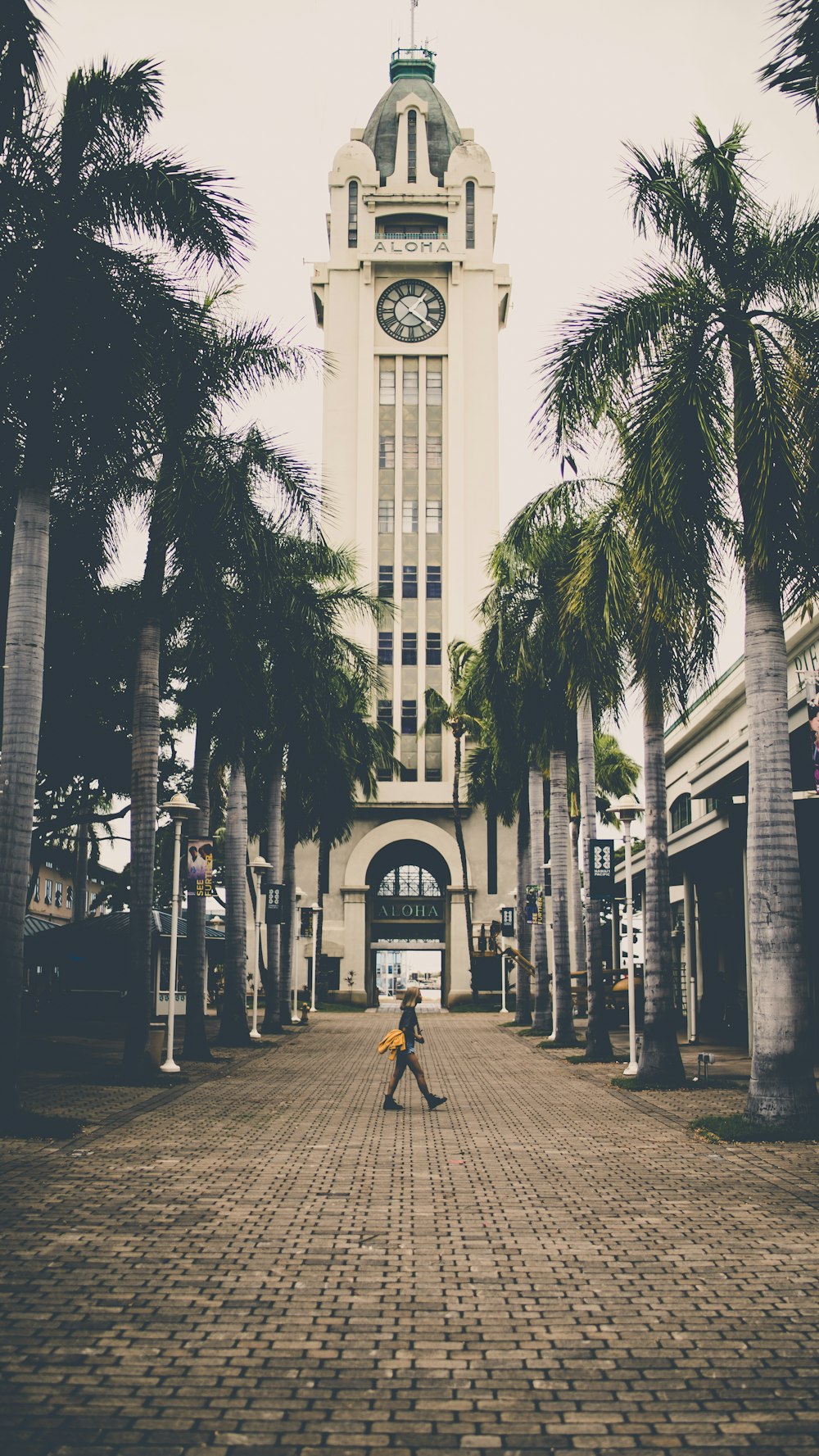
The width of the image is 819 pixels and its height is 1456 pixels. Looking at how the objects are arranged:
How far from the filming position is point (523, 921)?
37000 millimetres

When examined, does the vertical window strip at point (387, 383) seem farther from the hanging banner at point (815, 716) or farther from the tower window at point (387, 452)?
the hanging banner at point (815, 716)

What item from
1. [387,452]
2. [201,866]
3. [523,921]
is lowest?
[523,921]

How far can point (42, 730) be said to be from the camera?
24.8 m

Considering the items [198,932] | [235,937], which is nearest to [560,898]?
[235,937]

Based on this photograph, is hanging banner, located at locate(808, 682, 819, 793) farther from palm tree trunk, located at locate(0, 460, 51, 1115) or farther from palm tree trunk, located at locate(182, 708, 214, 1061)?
palm tree trunk, located at locate(182, 708, 214, 1061)

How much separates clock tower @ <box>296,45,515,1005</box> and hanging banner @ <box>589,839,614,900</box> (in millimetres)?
38096

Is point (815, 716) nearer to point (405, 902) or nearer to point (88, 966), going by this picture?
point (88, 966)

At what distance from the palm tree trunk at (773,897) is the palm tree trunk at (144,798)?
877 cm

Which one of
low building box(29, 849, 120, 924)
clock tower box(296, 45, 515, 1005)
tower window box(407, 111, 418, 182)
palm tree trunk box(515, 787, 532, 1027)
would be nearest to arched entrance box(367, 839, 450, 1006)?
clock tower box(296, 45, 515, 1005)

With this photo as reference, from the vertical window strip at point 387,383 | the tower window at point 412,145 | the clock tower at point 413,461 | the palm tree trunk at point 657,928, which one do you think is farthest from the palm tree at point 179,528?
the tower window at point 412,145

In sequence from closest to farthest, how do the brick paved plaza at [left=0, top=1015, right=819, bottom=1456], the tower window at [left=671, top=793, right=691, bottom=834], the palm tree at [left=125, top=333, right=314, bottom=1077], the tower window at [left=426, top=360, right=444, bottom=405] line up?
1. the brick paved plaza at [left=0, top=1015, right=819, bottom=1456]
2. the palm tree at [left=125, top=333, right=314, bottom=1077]
3. the tower window at [left=671, top=793, right=691, bottom=834]
4. the tower window at [left=426, top=360, right=444, bottom=405]

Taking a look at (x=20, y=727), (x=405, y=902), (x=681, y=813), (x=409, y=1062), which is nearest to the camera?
(x=20, y=727)

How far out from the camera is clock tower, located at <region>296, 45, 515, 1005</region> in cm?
6266

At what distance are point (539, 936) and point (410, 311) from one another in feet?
152
